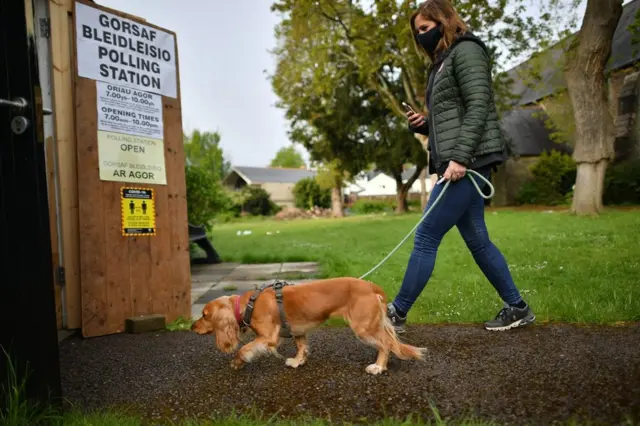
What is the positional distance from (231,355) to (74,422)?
1286mm

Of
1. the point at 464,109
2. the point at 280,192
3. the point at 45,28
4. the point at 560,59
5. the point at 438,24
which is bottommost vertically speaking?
the point at 464,109

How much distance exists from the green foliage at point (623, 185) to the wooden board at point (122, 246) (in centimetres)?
2269

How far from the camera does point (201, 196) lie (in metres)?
Result: 9.79

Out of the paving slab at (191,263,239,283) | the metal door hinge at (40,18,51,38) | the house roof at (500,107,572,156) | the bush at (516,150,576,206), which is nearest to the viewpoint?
the metal door hinge at (40,18,51,38)

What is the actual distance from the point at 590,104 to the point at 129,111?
16.6 meters


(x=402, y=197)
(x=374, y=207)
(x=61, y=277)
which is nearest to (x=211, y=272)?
(x=61, y=277)

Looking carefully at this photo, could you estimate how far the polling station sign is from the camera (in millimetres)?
4117

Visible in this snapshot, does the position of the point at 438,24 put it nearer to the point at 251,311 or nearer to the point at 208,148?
the point at 251,311

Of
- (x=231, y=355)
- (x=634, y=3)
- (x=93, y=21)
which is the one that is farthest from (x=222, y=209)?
(x=634, y=3)

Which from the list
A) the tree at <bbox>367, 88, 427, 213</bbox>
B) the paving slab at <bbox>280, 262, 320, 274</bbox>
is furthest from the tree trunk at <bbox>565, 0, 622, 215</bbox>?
the paving slab at <bbox>280, 262, 320, 274</bbox>

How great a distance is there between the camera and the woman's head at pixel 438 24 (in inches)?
135

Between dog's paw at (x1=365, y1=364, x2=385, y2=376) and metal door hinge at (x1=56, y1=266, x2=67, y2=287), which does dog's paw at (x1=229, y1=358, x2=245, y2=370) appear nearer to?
Answer: dog's paw at (x1=365, y1=364, x2=385, y2=376)

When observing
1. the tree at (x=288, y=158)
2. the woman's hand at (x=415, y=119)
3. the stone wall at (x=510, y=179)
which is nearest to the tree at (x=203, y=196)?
the woman's hand at (x=415, y=119)

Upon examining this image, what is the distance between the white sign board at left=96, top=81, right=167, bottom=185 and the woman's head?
249 cm
